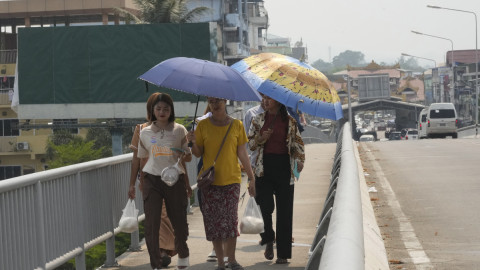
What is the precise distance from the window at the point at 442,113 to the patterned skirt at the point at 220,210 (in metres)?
46.7

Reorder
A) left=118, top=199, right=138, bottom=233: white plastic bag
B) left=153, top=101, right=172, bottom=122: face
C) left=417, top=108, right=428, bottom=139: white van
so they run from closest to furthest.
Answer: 1. left=153, top=101, right=172, bottom=122: face
2. left=118, top=199, right=138, bottom=233: white plastic bag
3. left=417, top=108, right=428, bottom=139: white van

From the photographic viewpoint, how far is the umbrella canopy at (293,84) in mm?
8961

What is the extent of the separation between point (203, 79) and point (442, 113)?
4749cm

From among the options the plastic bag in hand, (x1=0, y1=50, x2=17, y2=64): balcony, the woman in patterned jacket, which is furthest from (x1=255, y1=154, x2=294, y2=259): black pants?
(x1=0, y1=50, x2=17, y2=64): balcony

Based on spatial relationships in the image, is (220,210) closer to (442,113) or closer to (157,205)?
(157,205)

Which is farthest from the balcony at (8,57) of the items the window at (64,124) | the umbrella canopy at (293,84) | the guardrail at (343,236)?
the guardrail at (343,236)

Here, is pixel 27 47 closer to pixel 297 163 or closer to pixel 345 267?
pixel 297 163

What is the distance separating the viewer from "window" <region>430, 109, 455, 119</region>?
53662 mm

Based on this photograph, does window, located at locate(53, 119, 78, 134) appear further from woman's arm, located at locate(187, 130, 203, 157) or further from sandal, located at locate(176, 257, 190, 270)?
woman's arm, located at locate(187, 130, 203, 157)

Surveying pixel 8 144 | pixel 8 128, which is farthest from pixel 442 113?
pixel 8 128

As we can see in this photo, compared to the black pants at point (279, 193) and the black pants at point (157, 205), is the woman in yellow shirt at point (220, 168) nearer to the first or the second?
the black pants at point (157, 205)

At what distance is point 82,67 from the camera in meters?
57.5

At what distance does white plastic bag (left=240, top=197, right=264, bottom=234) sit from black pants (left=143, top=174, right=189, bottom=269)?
534mm

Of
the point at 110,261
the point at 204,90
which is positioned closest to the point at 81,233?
the point at 110,261
